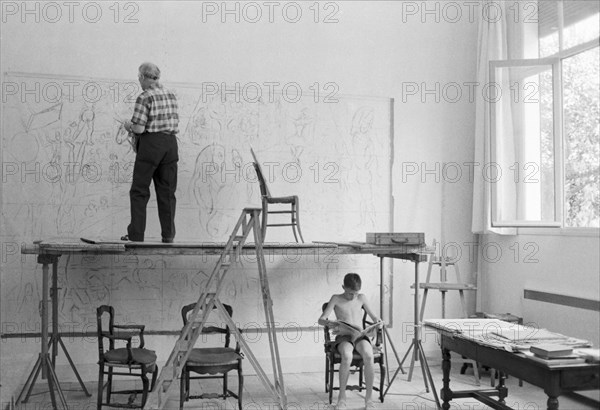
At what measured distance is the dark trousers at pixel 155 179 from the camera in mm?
6289

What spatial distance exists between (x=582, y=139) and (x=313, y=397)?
3.63 meters

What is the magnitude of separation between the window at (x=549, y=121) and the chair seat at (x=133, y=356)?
382 centimetres

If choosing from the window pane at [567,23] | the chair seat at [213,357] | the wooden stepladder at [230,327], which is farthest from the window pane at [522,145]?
the chair seat at [213,357]

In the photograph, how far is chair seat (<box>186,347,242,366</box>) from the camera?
5.96 meters

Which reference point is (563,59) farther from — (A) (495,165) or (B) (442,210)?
(B) (442,210)

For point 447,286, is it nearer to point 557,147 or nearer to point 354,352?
point 354,352

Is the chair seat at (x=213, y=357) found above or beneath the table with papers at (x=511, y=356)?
beneath

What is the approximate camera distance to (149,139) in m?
6.34

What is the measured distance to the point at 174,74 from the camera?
7543 mm

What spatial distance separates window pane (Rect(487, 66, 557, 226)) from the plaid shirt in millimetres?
3570

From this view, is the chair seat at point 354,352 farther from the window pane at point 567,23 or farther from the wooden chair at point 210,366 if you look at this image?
the window pane at point 567,23

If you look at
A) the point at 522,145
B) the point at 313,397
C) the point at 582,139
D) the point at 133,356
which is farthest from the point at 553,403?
the point at 522,145

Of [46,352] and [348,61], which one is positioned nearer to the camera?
[46,352]

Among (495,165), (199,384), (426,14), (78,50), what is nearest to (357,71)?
(426,14)
